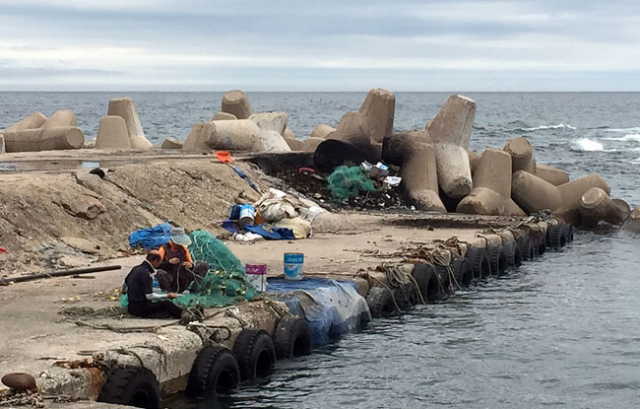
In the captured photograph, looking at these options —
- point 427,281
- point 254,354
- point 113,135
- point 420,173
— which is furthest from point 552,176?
point 254,354

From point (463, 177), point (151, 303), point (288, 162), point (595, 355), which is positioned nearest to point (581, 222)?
point (463, 177)

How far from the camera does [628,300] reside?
17.8m

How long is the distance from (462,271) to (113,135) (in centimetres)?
1636

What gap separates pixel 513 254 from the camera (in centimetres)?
2131

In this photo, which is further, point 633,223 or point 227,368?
point 633,223

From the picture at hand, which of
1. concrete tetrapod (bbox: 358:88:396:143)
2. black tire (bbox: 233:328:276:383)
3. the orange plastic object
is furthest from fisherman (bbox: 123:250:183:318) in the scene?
concrete tetrapod (bbox: 358:88:396:143)

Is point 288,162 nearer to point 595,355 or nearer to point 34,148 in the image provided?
point 34,148

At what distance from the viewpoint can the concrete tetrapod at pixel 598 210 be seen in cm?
2759

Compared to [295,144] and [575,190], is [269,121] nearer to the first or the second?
[295,144]

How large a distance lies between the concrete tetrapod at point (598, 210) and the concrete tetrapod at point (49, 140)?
14.2 metres

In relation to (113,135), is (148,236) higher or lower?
lower

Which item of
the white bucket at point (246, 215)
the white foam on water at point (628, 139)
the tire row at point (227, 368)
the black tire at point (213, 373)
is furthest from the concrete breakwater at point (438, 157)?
the white foam on water at point (628, 139)

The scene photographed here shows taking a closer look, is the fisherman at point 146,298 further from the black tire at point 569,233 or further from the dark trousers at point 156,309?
the black tire at point 569,233

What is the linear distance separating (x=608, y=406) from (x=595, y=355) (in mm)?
2311
